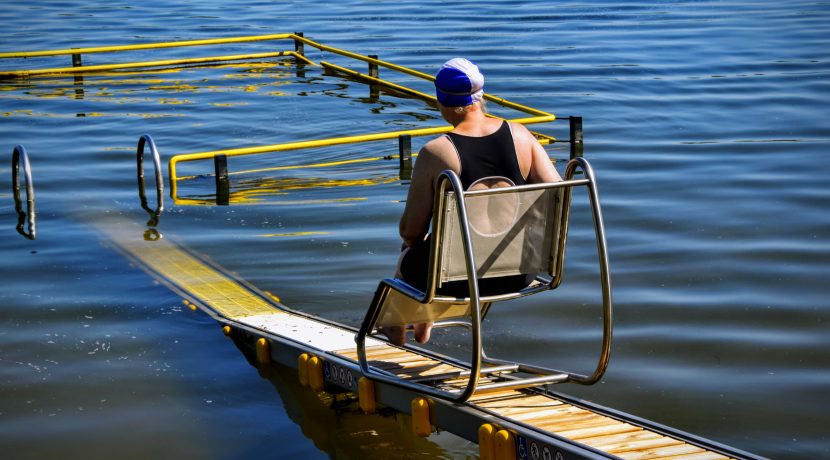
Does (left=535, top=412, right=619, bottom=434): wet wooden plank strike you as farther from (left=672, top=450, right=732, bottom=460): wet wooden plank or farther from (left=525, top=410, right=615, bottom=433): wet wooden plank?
(left=672, top=450, right=732, bottom=460): wet wooden plank

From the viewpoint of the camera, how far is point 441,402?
5.54 meters

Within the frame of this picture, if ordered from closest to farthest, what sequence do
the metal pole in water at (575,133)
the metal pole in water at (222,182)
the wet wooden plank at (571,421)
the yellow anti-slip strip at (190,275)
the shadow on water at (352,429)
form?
1. the wet wooden plank at (571,421)
2. the shadow on water at (352,429)
3. the yellow anti-slip strip at (190,275)
4. the metal pole in water at (222,182)
5. the metal pole in water at (575,133)

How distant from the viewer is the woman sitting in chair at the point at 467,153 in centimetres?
505

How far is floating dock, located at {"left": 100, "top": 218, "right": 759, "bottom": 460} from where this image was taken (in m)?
4.96

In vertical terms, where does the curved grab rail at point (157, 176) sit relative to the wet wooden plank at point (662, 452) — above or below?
above

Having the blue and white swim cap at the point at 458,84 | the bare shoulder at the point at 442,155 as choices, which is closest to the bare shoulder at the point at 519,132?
the blue and white swim cap at the point at 458,84

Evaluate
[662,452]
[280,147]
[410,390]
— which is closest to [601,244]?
[662,452]

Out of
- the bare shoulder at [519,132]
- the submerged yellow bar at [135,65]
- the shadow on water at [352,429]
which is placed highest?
the submerged yellow bar at [135,65]

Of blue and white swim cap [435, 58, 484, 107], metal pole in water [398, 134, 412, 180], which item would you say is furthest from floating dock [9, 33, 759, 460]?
metal pole in water [398, 134, 412, 180]

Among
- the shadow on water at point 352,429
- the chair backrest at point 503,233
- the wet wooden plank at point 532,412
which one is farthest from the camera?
the shadow on water at point 352,429

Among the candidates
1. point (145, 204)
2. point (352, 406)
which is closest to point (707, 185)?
point (145, 204)

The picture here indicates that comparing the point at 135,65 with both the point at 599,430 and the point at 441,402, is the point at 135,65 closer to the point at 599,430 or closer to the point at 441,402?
the point at 441,402

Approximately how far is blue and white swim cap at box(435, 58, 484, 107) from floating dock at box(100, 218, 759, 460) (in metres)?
1.34

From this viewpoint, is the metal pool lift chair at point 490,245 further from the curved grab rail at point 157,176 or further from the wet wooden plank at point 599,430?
the curved grab rail at point 157,176
